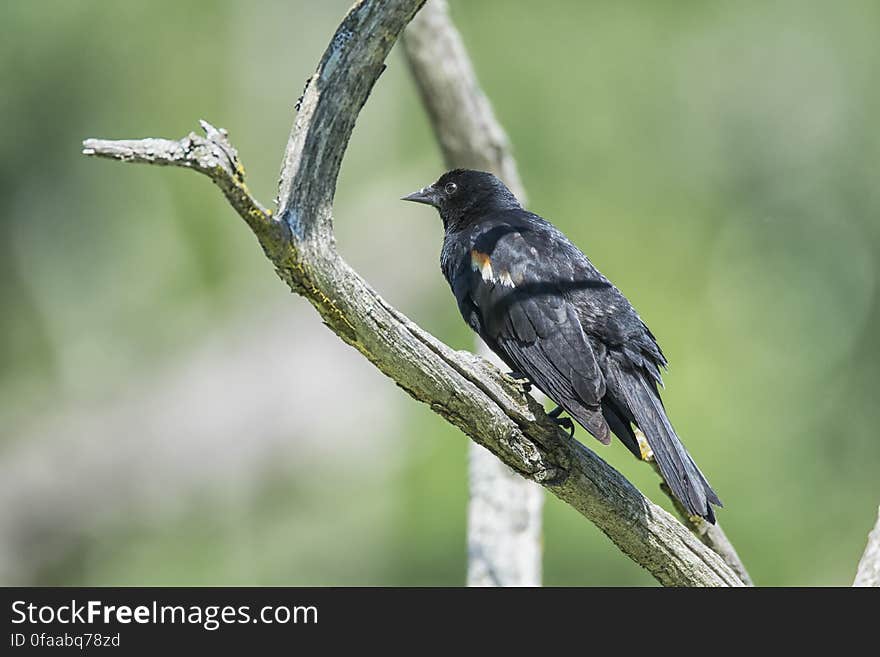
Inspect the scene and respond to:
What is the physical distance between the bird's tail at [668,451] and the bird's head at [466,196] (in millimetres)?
1327

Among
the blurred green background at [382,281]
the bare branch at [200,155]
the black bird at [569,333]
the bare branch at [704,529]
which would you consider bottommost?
the bare branch at [704,529]

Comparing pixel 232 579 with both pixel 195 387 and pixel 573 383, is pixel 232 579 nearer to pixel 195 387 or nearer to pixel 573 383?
pixel 195 387

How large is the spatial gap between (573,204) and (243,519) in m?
8.45

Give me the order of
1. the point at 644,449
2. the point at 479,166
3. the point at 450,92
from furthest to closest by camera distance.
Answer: the point at 479,166, the point at 450,92, the point at 644,449

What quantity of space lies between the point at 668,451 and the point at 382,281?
32.0ft

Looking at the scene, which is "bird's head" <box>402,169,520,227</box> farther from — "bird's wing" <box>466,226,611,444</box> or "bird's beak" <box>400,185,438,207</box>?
"bird's wing" <box>466,226,611,444</box>

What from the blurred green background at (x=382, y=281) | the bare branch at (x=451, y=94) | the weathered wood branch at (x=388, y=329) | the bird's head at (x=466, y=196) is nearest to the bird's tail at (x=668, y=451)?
the weathered wood branch at (x=388, y=329)

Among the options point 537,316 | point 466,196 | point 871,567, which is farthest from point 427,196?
point 871,567

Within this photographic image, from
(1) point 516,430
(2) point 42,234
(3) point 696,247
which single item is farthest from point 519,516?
(3) point 696,247

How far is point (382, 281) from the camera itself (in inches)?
526

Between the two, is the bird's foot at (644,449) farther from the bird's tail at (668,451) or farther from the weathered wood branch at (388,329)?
the weathered wood branch at (388,329)

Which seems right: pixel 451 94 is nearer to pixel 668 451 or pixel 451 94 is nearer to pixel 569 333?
pixel 569 333

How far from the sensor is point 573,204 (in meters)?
18.8

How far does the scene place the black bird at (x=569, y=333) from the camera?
3.83 m
